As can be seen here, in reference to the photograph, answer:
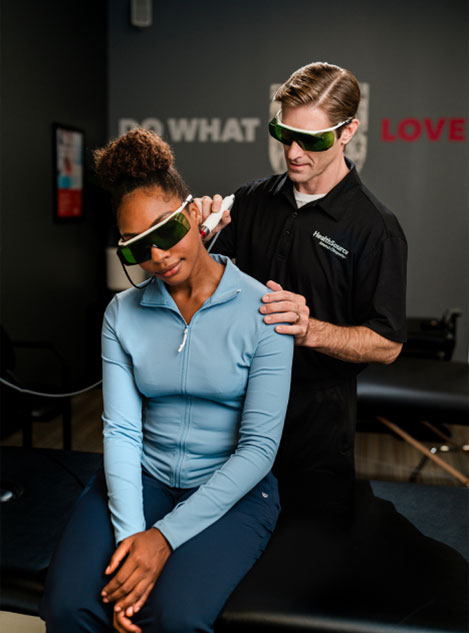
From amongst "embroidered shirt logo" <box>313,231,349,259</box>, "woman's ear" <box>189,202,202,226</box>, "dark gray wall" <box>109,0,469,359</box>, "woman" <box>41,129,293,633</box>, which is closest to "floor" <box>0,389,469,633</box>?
"dark gray wall" <box>109,0,469,359</box>

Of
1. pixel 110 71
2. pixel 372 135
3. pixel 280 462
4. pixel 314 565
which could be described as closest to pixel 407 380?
pixel 280 462

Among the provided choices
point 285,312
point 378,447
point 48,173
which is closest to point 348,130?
point 285,312

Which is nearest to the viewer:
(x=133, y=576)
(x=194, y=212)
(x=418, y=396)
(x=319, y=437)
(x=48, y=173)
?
(x=133, y=576)

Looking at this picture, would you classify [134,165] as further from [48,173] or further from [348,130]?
[48,173]

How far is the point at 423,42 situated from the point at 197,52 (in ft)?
5.01

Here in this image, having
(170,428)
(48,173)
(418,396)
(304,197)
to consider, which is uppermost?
(48,173)

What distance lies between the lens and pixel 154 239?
119 cm

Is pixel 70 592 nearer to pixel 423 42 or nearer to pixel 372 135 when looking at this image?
pixel 372 135

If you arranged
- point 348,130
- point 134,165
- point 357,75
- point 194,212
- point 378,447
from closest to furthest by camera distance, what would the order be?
point 134,165 < point 194,212 < point 348,130 < point 378,447 < point 357,75

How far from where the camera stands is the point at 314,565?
4.28 feet

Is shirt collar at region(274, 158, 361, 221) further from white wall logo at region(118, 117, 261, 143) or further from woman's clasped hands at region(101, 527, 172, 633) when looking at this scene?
white wall logo at region(118, 117, 261, 143)

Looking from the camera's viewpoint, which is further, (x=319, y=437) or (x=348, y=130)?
(x=319, y=437)

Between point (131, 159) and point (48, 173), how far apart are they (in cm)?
276

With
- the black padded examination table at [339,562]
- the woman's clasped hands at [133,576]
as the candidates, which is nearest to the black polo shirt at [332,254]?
the black padded examination table at [339,562]
